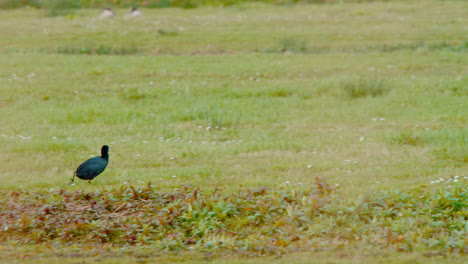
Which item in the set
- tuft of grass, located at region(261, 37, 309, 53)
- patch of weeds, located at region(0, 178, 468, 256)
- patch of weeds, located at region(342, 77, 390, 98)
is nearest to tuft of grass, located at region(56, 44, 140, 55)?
tuft of grass, located at region(261, 37, 309, 53)

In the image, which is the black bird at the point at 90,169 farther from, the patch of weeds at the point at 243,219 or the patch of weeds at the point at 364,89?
the patch of weeds at the point at 364,89

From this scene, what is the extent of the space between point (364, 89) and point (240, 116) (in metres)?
3.52

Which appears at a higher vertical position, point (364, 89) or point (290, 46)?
point (290, 46)

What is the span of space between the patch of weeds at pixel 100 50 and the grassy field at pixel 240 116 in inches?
2.4

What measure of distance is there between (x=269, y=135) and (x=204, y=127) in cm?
138

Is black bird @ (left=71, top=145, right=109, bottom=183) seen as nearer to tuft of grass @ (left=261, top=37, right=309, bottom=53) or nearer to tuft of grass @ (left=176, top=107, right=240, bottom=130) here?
tuft of grass @ (left=176, top=107, right=240, bottom=130)

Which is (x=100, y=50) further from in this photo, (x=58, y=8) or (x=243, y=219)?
(x=243, y=219)

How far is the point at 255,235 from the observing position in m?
8.99

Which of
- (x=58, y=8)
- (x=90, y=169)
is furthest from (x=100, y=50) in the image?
(x=90, y=169)

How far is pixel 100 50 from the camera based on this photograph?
1001 inches

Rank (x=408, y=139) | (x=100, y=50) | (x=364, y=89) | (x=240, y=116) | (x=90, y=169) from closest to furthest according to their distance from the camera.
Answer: (x=90, y=169) < (x=408, y=139) < (x=240, y=116) < (x=364, y=89) < (x=100, y=50)

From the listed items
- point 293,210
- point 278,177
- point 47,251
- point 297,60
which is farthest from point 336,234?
point 297,60

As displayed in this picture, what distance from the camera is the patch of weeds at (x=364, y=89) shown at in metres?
16.9

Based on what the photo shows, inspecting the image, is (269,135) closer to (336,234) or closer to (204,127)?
(204,127)
